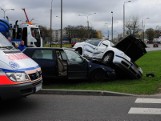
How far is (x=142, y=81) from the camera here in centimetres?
1284

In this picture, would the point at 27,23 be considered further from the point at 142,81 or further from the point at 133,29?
the point at 133,29

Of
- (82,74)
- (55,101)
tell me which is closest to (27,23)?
(82,74)

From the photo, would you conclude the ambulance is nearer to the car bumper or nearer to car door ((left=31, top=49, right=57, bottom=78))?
the car bumper

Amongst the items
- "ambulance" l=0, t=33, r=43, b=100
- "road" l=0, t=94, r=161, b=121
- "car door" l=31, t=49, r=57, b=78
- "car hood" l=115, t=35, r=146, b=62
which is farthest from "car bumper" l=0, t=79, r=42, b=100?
"car hood" l=115, t=35, r=146, b=62

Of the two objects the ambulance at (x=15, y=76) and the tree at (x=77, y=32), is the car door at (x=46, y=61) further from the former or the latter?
the tree at (x=77, y=32)

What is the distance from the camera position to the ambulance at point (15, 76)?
7.35m

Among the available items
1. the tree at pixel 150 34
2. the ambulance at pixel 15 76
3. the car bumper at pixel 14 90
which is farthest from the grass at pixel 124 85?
the tree at pixel 150 34

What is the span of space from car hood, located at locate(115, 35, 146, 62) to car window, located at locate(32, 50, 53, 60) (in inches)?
150

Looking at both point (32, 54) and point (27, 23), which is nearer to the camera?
point (32, 54)

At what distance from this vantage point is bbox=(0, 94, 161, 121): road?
7343 millimetres

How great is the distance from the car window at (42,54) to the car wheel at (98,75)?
5.65 feet

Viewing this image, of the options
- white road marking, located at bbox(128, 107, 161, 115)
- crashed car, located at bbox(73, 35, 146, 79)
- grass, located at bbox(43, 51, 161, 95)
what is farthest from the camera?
crashed car, located at bbox(73, 35, 146, 79)

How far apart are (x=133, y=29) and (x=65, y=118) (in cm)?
9039

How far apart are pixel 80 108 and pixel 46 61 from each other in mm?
4077
